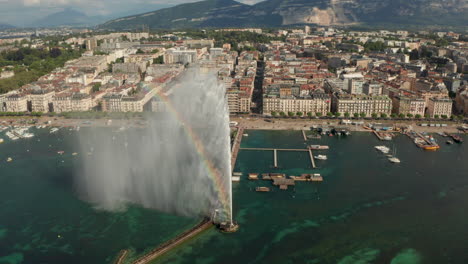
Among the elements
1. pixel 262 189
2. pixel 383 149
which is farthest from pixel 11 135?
pixel 383 149

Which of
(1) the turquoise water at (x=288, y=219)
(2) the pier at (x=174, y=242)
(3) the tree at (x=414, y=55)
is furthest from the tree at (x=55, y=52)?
(2) the pier at (x=174, y=242)

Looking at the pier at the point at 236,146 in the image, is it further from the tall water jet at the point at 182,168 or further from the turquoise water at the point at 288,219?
the tall water jet at the point at 182,168

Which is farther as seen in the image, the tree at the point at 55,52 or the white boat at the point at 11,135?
the tree at the point at 55,52

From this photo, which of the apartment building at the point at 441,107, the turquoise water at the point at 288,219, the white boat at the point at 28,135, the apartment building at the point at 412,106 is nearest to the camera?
the turquoise water at the point at 288,219

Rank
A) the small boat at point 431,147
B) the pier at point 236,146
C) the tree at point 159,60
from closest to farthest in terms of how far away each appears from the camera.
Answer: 1. the pier at point 236,146
2. the small boat at point 431,147
3. the tree at point 159,60

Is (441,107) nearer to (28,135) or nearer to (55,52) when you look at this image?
(28,135)

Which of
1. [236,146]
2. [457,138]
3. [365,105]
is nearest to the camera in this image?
[236,146]

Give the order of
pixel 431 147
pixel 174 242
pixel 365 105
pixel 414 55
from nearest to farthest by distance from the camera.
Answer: pixel 174 242
pixel 431 147
pixel 365 105
pixel 414 55
